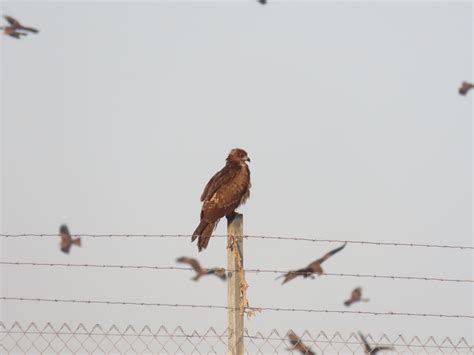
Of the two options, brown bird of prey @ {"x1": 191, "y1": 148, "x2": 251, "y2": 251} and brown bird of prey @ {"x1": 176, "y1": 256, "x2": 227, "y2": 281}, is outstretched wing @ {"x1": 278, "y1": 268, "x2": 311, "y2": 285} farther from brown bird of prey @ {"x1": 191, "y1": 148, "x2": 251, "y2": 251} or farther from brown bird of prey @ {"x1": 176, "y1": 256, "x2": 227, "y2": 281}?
brown bird of prey @ {"x1": 191, "y1": 148, "x2": 251, "y2": 251}

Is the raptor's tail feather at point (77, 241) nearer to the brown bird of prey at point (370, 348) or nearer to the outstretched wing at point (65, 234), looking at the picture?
the outstretched wing at point (65, 234)

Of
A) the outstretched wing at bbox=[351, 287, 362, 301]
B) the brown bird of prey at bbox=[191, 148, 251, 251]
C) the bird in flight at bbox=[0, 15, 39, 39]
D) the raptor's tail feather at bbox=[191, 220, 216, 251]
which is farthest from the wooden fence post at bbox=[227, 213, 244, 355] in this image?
the bird in flight at bbox=[0, 15, 39, 39]

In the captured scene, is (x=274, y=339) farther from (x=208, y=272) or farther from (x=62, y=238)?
(x=62, y=238)

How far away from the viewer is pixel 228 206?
12367 millimetres

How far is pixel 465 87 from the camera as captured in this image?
13008 millimetres

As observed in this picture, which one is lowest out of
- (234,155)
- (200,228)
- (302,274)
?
(302,274)

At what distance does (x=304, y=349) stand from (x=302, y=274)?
0.63m

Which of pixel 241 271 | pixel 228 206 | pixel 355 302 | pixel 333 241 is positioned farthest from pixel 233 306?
pixel 228 206

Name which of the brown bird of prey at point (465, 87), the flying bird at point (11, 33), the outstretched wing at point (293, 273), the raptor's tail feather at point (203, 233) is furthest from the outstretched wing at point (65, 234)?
the brown bird of prey at point (465, 87)

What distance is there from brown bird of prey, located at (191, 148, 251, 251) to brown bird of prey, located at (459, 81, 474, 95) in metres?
2.65

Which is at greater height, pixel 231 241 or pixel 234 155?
pixel 234 155

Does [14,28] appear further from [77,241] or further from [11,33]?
[77,241]

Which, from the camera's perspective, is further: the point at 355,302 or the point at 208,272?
the point at 355,302

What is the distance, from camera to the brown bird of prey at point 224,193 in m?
11.7
